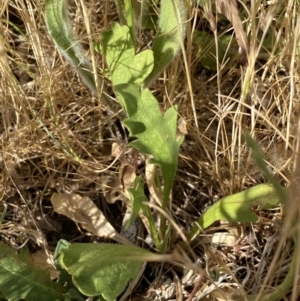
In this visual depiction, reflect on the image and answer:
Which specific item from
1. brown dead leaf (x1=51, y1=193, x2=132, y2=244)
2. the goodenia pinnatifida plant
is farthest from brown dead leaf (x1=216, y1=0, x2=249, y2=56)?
brown dead leaf (x1=51, y1=193, x2=132, y2=244)

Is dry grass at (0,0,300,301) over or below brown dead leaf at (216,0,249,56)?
below

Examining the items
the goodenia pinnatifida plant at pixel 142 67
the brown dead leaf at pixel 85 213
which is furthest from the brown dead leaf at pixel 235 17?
the brown dead leaf at pixel 85 213

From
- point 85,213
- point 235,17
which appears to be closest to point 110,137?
point 85,213

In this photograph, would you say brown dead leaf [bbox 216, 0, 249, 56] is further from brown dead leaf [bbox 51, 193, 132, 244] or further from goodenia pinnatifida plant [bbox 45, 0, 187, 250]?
brown dead leaf [bbox 51, 193, 132, 244]

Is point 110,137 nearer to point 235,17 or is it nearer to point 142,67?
point 142,67

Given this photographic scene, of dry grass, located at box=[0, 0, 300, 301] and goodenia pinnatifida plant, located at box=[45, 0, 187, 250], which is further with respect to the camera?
dry grass, located at box=[0, 0, 300, 301]

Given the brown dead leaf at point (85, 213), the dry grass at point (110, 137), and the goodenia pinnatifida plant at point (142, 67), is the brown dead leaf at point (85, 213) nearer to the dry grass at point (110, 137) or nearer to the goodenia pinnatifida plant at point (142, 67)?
the dry grass at point (110, 137)
